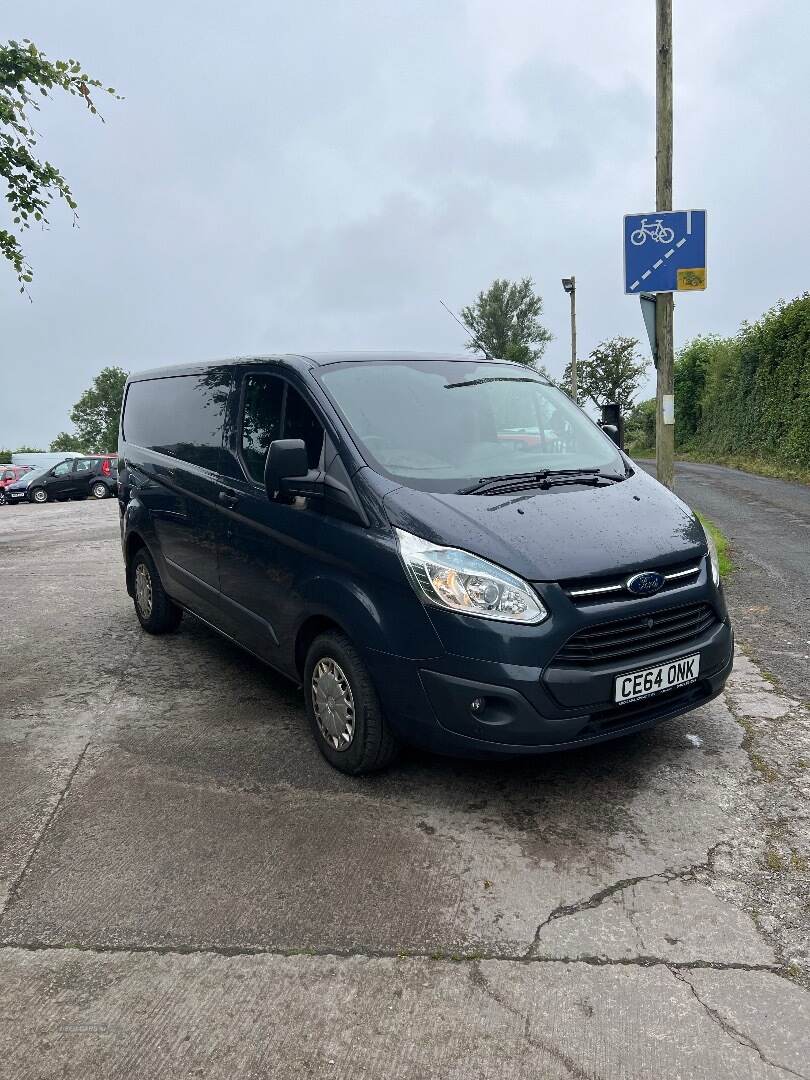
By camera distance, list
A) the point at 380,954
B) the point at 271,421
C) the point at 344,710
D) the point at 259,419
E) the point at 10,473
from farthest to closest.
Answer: the point at 10,473
the point at 259,419
the point at 271,421
the point at 344,710
the point at 380,954

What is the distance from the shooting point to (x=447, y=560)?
3.52 meters

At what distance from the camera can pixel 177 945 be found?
285 cm

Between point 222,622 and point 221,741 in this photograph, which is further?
point 222,622

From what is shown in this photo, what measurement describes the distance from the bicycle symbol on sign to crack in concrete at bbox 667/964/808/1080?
7926 millimetres

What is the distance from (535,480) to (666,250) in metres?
5.95

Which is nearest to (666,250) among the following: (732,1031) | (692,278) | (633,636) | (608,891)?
(692,278)

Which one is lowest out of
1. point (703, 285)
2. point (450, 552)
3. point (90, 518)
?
point (90, 518)

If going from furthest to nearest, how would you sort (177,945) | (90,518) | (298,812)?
(90,518) → (298,812) → (177,945)

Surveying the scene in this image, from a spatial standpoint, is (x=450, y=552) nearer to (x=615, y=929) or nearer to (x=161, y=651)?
(x=615, y=929)

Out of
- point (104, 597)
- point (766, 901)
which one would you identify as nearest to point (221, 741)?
point (766, 901)

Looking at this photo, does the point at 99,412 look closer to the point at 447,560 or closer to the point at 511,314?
the point at 511,314

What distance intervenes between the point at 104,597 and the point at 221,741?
14.2 feet

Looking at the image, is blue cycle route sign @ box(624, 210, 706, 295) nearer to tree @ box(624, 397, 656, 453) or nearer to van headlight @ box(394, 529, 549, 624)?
van headlight @ box(394, 529, 549, 624)

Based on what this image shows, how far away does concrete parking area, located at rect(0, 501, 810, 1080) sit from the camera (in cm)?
241
